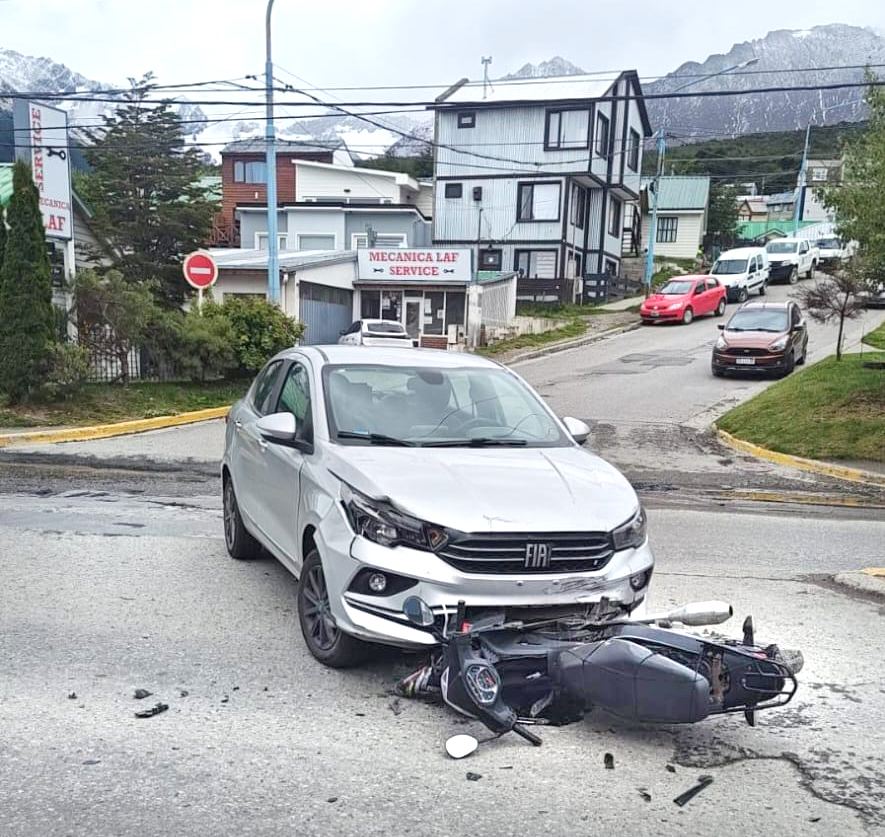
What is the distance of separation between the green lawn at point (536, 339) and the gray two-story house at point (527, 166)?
925 cm

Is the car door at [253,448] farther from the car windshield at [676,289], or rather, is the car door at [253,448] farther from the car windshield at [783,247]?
the car windshield at [783,247]

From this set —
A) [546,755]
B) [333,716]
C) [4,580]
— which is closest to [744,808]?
[546,755]

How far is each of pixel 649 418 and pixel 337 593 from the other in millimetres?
12716

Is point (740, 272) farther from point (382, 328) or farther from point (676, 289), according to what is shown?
point (382, 328)

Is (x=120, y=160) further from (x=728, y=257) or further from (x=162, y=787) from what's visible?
(x=162, y=787)

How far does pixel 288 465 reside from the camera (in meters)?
5.21

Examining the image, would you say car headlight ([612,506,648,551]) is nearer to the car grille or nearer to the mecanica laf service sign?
the car grille

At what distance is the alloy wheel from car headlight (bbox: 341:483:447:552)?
1.40 ft

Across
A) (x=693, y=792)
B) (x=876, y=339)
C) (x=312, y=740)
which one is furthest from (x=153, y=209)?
(x=693, y=792)

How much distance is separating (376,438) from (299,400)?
851 millimetres

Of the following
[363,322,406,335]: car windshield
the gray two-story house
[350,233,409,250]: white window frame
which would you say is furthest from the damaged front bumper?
the gray two-story house

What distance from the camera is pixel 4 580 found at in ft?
19.5

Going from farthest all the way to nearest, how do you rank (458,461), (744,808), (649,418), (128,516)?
(649,418), (128,516), (458,461), (744,808)

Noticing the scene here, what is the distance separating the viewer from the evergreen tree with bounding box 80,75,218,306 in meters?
→ 34.6
